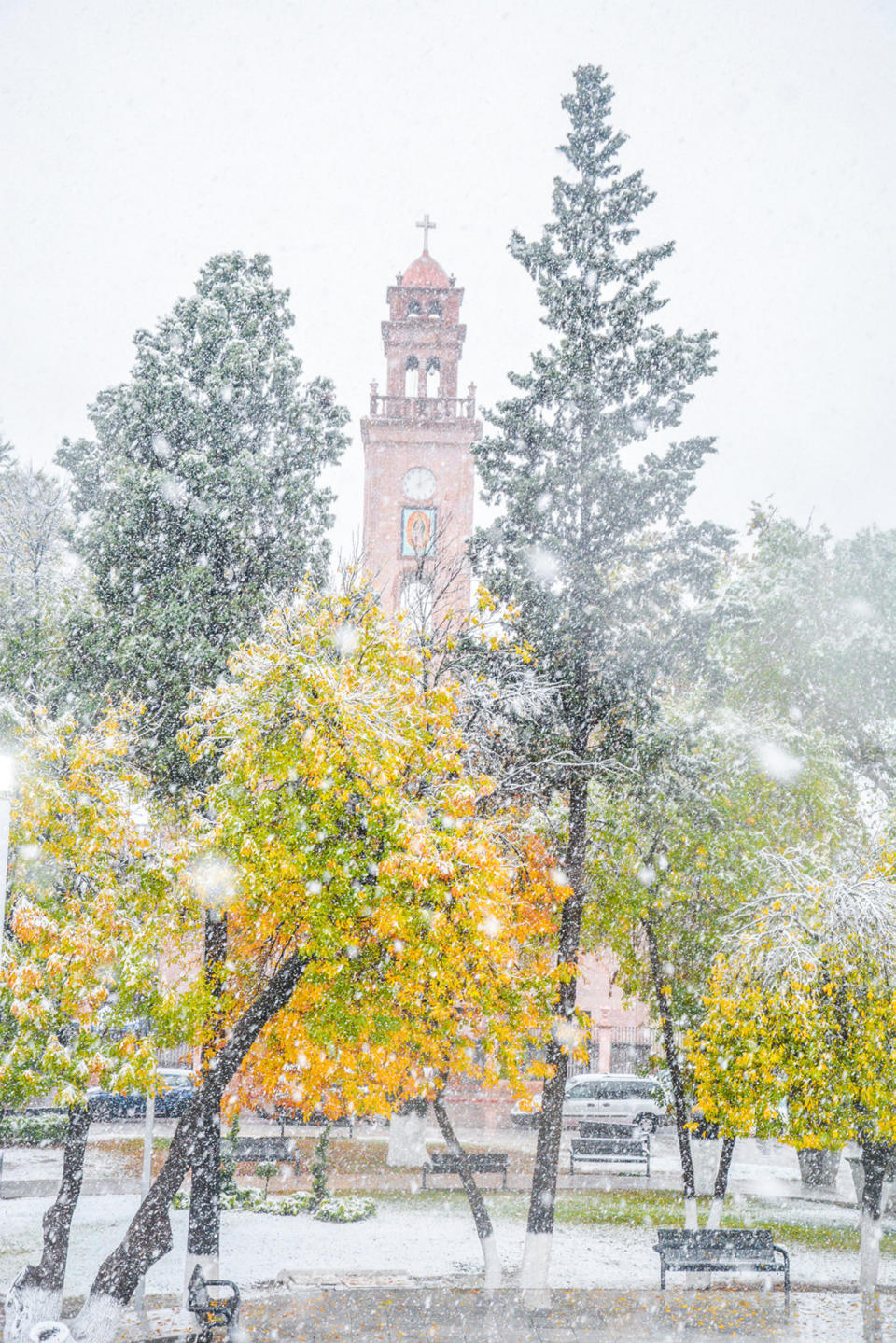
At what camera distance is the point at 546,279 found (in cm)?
1346

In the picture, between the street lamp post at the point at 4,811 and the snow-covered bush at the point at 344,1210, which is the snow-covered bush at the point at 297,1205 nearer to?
the snow-covered bush at the point at 344,1210

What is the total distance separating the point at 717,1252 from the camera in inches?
452

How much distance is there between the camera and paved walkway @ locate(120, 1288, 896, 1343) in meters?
10.2

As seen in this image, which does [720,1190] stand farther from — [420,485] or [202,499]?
[420,485]

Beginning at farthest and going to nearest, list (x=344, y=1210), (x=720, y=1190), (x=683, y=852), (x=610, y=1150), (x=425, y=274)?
1. (x=425, y=274)
2. (x=610, y=1150)
3. (x=344, y=1210)
4. (x=683, y=852)
5. (x=720, y=1190)

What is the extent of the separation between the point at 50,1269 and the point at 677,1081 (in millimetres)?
7171

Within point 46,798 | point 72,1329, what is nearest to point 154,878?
point 46,798

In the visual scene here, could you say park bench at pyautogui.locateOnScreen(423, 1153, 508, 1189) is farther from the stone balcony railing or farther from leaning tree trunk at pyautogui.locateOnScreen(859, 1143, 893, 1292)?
the stone balcony railing

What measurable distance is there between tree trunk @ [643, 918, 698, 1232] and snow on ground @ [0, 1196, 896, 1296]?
3.61ft

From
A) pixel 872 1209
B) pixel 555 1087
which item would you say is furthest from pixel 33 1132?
pixel 872 1209

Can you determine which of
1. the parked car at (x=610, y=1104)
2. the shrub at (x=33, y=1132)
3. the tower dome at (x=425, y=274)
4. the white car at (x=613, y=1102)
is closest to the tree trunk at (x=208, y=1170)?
the shrub at (x=33, y=1132)

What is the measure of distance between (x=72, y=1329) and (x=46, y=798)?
4.58 metres

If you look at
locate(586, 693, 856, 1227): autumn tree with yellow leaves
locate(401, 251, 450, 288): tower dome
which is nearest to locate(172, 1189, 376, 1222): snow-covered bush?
locate(586, 693, 856, 1227): autumn tree with yellow leaves

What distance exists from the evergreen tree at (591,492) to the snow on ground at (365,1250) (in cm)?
258
